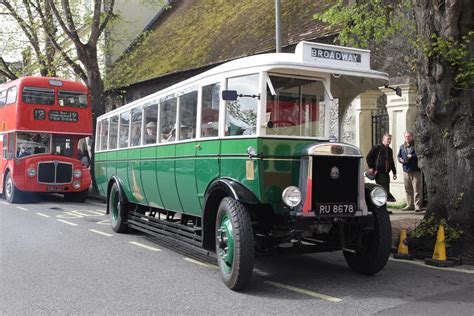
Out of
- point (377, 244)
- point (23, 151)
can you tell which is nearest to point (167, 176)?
point (377, 244)

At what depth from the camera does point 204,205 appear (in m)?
6.49

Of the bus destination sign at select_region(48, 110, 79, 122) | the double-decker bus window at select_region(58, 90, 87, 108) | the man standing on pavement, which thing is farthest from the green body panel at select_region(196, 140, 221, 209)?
the double-decker bus window at select_region(58, 90, 87, 108)

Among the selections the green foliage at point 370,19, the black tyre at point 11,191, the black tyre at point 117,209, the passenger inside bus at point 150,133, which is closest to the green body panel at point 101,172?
the black tyre at point 117,209

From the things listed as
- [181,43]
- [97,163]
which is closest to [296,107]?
[97,163]

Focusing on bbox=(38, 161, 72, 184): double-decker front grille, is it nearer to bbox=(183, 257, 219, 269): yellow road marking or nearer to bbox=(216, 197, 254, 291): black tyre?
bbox=(183, 257, 219, 269): yellow road marking

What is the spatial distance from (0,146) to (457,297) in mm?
16656

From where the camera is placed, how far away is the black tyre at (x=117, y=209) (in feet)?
32.9

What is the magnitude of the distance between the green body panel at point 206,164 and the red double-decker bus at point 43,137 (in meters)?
11.4

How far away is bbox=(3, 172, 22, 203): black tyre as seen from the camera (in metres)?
16.5

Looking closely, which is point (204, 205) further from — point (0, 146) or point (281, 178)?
point (0, 146)

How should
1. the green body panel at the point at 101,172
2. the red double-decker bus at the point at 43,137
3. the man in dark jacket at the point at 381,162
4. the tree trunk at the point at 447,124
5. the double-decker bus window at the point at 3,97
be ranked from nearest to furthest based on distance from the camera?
the tree trunk at the point at 447,124 → the man in dark jacket at the point at 381,162 → the green body panel at the point at 101,172 → the red double-decker bus at the point at 43,137 → the double-decker bus window at the point at 3,97

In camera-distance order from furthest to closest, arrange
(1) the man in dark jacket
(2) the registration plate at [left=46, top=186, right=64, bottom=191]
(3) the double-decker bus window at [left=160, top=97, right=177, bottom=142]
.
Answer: (2) the registration plate at [left=46, top=186, right=64, bottom=191]
(1) the man in dark jacket
(3) the double-decker bus window at [left=160, top=97, right=177, bottom=142]

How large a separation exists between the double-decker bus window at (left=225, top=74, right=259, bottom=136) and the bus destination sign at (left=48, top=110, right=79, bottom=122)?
41.3ft

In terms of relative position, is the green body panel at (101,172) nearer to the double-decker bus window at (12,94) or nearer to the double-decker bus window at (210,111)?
the double-decker bus window at (210,111)
